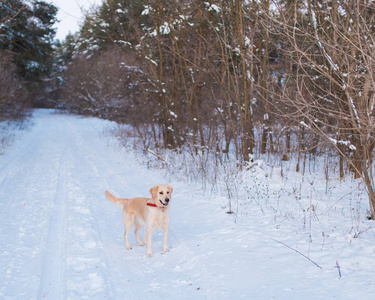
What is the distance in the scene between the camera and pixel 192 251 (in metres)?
4.98

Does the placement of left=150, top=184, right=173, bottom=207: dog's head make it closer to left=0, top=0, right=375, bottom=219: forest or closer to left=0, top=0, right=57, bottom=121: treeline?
left=0, top=0, right=375, bottom=219: forest

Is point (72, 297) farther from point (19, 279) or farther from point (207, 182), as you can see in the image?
point (207, 182)

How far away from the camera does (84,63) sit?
40969mm

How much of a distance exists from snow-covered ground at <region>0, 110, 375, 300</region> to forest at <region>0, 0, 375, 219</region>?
1408 millimetres

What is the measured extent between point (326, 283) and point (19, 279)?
→ 3.64m

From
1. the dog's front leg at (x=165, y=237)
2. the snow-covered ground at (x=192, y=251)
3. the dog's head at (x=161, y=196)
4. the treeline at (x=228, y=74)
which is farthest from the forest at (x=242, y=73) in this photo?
the dog's front leg at (x=165, y=237)

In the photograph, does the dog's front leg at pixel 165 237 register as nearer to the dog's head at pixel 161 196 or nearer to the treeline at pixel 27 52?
the dog's head at pixel 161 196

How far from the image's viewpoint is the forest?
5.41 m

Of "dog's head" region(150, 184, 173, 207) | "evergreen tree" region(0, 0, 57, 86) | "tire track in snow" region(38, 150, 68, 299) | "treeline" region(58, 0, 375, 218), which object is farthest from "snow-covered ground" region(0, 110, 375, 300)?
"evergreen tree" region(0, 0, 57, 86)

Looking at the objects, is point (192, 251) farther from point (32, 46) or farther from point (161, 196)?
point (32, 46)

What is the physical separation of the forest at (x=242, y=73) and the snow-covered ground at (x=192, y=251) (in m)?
1.41

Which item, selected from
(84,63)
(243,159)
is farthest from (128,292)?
(84,63)

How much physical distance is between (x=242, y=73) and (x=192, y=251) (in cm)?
708

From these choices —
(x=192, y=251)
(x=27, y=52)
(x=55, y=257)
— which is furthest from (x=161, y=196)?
(x=27, y=52)
